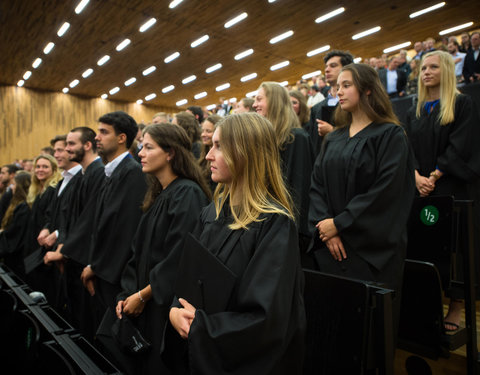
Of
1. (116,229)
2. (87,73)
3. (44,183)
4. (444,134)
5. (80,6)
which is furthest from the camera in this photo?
(87,73)

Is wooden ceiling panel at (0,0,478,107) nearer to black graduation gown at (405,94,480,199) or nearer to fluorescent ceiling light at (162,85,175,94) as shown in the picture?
fluorescent ceiling light at (162,85,175,94)

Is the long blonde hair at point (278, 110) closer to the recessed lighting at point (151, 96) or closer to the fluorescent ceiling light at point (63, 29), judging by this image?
the fluorescent ceiling light at point (63, 29)

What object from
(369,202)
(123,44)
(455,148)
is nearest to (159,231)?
(369,202)

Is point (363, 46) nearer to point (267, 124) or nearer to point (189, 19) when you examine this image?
point (189, 19)

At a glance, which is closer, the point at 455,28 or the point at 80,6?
the point at 80,6

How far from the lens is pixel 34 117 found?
64.7 ft

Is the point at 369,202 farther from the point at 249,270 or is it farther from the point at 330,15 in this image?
the point at 330,15

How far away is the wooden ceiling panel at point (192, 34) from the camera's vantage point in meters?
11.2

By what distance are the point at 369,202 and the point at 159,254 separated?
141 cm

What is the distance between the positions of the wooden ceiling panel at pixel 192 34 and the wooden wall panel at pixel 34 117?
113cm

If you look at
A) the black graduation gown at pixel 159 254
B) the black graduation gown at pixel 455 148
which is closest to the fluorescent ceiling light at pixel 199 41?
the black graduation gown at pixel 455 148

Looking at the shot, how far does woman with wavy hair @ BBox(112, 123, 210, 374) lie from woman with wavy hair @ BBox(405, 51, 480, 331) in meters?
2.15

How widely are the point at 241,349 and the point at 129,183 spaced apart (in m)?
2.19

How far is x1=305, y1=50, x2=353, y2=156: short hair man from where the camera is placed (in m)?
3.55
